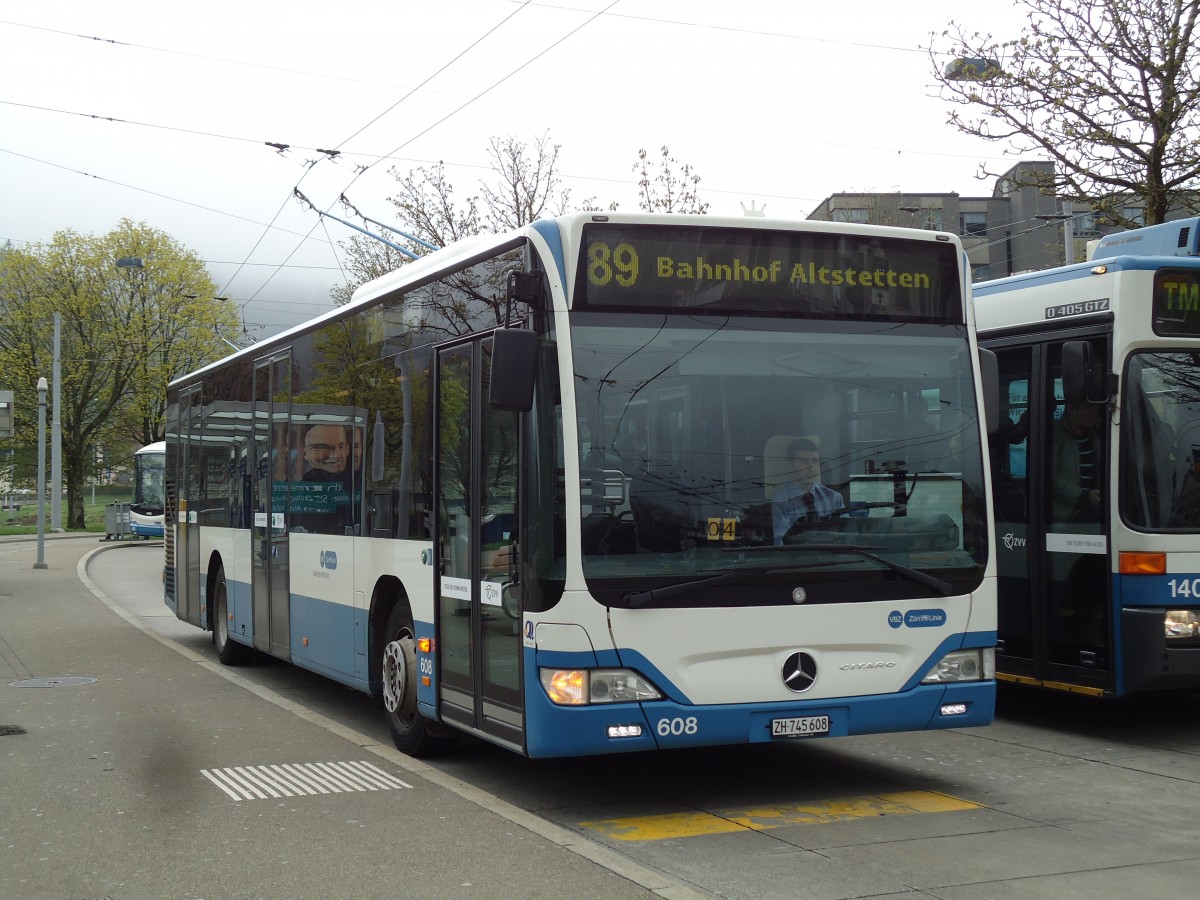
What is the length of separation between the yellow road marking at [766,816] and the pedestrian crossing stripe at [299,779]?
160cm

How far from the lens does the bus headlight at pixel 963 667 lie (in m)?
7.44

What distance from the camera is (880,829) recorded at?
22.3 ft

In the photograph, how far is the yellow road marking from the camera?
682 cm

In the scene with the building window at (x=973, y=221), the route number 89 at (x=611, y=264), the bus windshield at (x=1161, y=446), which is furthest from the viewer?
the building window at (x=973, y=221)

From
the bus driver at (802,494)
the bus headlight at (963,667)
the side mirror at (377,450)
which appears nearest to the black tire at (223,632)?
the side mirror at (377,450)

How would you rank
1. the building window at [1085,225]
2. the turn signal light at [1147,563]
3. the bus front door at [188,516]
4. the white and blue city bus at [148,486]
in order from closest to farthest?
1. the turn signal light at [1147,563]
2. the bus front door at [188,516]
3. the building window at [1085,225]
4. the white and blue city bus at [148,486]

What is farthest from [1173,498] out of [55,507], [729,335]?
[55,507]

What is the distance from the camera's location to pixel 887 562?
7.29 meters

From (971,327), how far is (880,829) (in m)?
2.75

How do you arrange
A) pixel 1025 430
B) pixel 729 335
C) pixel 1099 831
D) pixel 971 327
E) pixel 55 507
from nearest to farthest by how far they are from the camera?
pixel 1099 831, pixel 729 335, pixel 971 327, pixel 1025 430, pixel 55 507

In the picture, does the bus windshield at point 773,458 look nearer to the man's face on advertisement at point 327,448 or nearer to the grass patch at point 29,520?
the man's face on advertisement at point 327,448

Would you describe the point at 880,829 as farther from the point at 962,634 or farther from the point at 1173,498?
the point at 1173,498

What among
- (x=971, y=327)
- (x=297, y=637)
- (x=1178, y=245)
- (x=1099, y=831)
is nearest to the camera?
(x=1099, y=831)

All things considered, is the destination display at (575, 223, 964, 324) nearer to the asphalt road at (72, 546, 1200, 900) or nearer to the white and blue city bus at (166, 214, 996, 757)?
the white and blue city bus at (166, 214, 996, 757)
